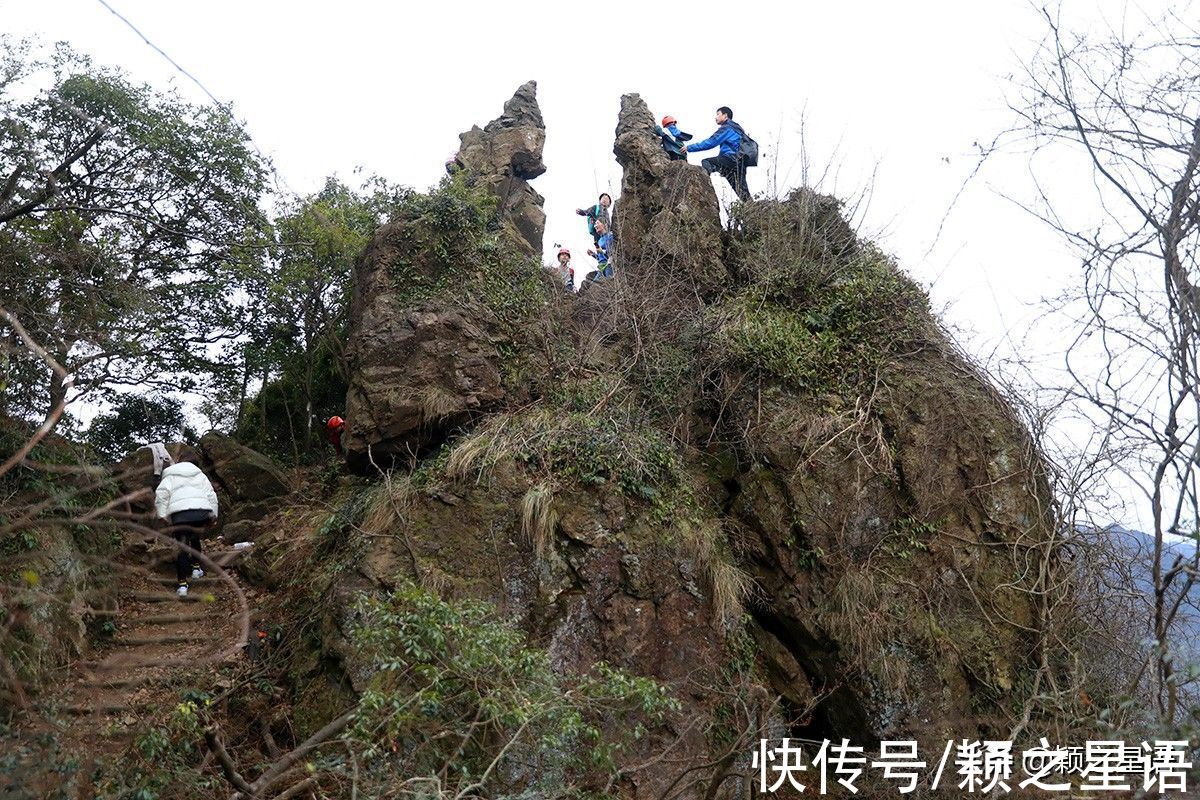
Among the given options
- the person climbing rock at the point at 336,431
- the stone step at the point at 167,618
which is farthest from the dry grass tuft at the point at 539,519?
the person climbing rock at the point at 336,431

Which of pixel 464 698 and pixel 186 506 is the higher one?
pixel 186 506

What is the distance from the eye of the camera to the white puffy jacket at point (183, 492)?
1127 centimetres

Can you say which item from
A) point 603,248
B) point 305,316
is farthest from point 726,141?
point 305,316

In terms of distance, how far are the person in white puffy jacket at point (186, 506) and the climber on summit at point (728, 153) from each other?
786 cm

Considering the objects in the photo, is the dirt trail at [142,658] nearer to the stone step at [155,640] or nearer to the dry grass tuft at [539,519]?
the stone step at [155,640]

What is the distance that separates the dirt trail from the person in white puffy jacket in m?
0.27

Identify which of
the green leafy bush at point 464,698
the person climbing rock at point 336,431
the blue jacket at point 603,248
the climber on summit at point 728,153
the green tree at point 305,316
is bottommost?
the green leafy bush at point 464,698

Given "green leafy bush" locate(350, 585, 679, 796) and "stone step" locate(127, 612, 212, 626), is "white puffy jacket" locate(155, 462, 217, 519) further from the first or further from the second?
"green leafy bush" locate(350, 585, 679, 796)

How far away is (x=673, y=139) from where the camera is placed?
14.6 m

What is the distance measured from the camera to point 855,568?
9977 mm

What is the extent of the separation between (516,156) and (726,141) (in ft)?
16.2

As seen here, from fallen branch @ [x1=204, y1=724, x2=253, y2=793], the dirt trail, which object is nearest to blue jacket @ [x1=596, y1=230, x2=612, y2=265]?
the dirt trail

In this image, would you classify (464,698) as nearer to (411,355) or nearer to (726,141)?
(411,355)

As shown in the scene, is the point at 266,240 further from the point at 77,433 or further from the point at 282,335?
the point at 77,433
